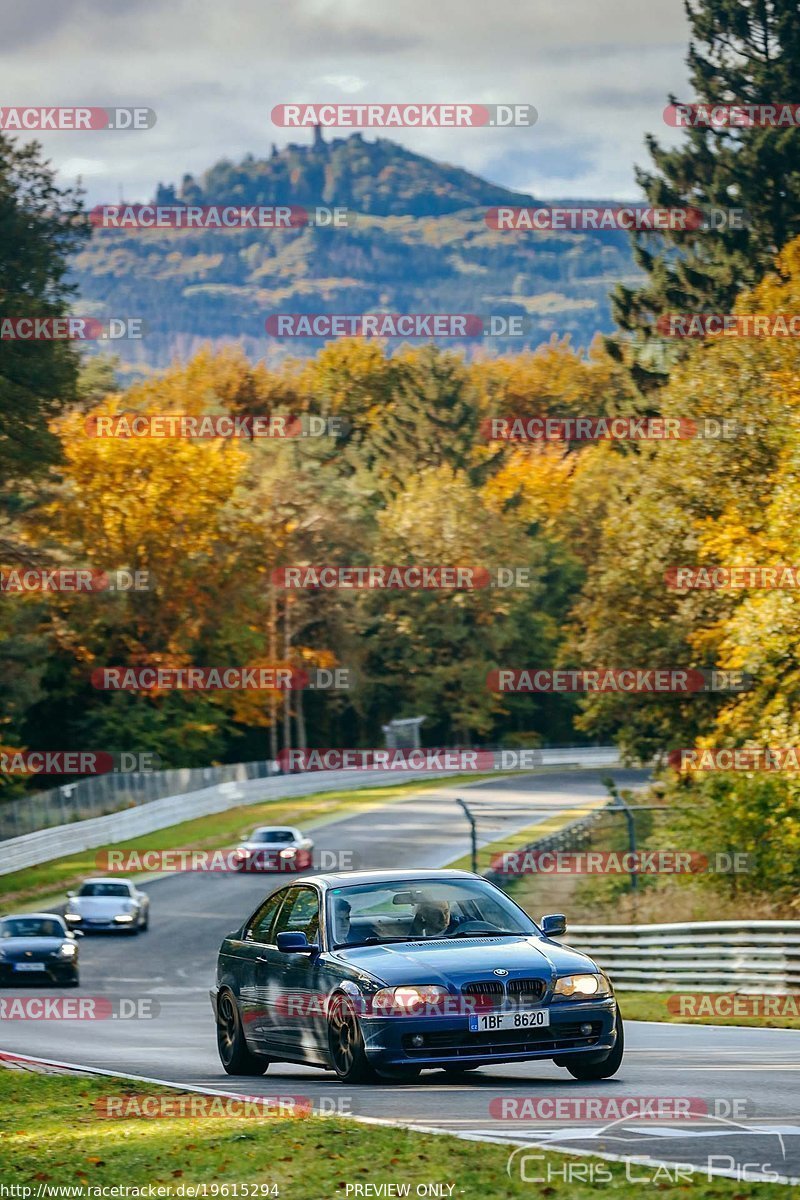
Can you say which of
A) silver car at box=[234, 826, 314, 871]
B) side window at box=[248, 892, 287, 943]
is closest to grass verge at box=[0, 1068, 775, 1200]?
side window at box=[248, 892, 287, 943]

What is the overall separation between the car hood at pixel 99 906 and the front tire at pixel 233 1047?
82.3 ft

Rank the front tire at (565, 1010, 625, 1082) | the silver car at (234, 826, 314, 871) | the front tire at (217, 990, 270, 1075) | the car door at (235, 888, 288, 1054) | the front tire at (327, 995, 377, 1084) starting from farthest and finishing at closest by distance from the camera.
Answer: the silver car at (234, 826, 314, 871), the front tire at (217, 990, 270, 1075), the car door at (235, 888, 288, 1054), the front tire at (565, 1010, 625, 1082), the front tire at (327, 995, 377, 1084)

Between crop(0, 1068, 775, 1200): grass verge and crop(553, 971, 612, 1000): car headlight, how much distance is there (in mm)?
1931

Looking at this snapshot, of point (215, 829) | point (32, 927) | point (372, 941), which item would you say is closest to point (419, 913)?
point (372, 941)

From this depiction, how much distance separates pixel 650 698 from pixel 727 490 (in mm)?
6730

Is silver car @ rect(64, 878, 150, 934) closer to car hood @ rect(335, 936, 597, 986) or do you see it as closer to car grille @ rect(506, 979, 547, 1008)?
car hood @ rect(335, 936, 597, 986)

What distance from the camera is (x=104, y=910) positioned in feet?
126

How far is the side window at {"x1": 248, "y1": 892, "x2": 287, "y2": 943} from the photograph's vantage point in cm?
1357

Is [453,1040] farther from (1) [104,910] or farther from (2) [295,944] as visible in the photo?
(1) [104,910]

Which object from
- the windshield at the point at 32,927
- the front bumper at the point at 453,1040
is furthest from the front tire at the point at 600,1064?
the windshield at the point at 32,927

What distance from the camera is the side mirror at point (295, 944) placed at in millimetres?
12406

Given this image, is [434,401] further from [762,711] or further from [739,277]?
[762,711]

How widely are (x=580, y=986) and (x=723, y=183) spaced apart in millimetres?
50170

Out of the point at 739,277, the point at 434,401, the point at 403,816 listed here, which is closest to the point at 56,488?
the point at 403,816
